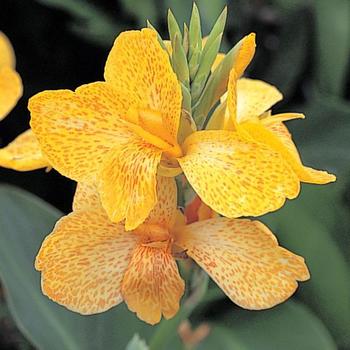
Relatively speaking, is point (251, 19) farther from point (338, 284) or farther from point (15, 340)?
point (15, 340)

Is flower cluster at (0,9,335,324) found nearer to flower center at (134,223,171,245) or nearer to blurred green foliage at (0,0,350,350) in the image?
flower center at (134,223,171,245)

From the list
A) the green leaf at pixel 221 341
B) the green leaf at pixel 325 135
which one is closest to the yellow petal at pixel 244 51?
the green leaf at pixel 221 341

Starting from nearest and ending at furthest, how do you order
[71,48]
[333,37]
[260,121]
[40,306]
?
[260,121] → [40,306] → [333,37] → [71,48]

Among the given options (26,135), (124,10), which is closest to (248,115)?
(26,135)

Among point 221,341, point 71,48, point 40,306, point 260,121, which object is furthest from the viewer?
point 71,48

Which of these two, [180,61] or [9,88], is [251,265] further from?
[9,88]

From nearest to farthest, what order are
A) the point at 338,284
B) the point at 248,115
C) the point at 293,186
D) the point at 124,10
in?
the point at 293,186 → the point at 248,115 → the point at 338,284 → the point at 124,10

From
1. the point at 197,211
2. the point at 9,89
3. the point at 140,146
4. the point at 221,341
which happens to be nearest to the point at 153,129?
the point at 140,146
